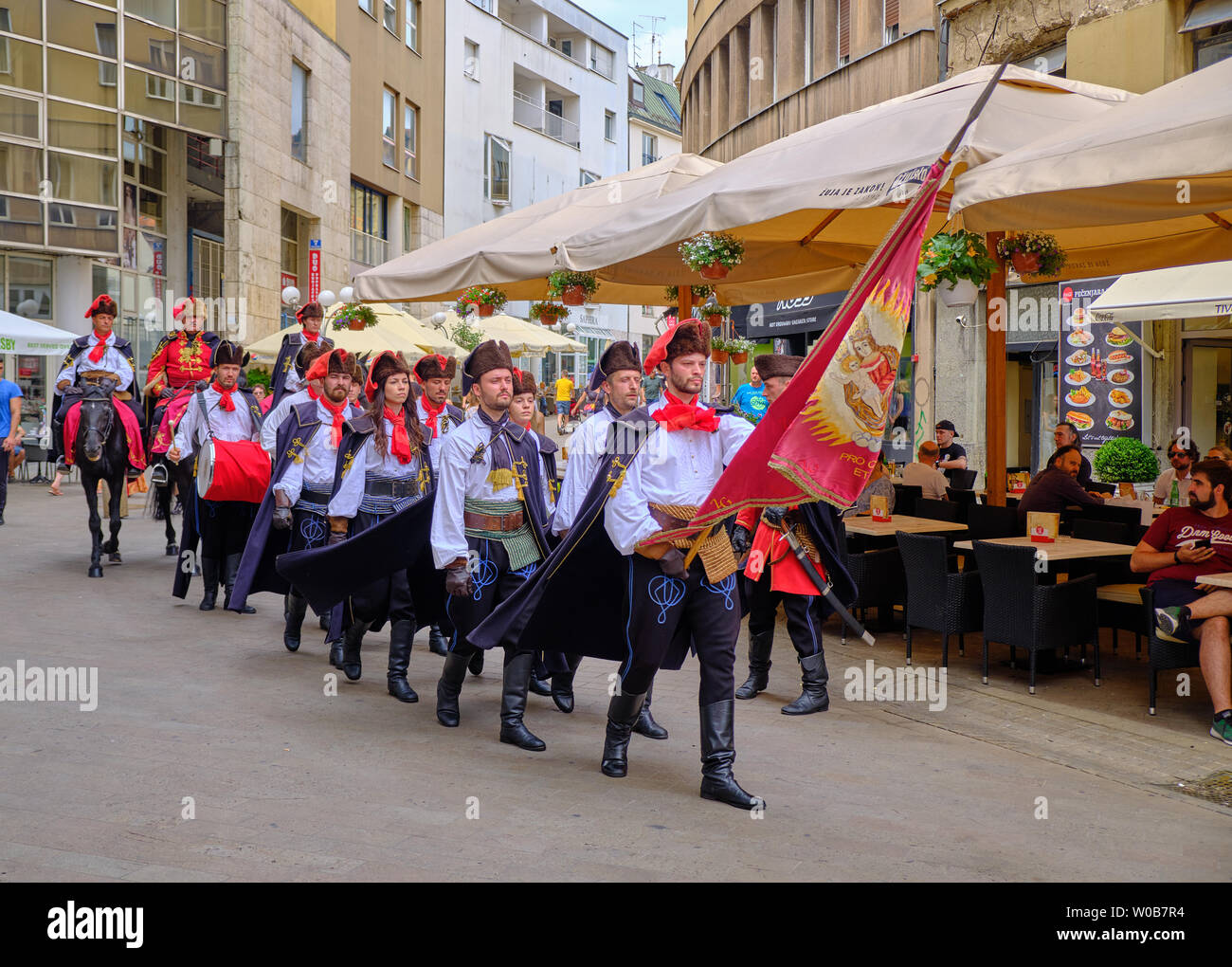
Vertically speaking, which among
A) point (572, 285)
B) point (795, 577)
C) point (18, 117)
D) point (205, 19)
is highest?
point (205, 19)

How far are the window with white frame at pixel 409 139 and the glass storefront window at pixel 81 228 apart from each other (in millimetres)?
14987

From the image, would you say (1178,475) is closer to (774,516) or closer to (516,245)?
(774,516)

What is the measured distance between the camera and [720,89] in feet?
94.9

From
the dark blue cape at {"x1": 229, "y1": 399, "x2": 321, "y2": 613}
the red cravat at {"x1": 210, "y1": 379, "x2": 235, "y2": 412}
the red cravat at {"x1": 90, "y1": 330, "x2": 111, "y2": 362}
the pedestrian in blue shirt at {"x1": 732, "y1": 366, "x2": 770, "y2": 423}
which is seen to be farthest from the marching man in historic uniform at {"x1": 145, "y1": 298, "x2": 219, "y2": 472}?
the pedestrian in blue shirt at {"x1": 732, "y1": 366, "x2": 770, "y2": 423}

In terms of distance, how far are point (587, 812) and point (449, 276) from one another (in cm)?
664

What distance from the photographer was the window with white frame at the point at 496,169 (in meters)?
43.2

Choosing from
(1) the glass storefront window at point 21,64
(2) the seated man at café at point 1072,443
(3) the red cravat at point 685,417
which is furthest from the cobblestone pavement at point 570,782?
(1) the glass storefront window at point 21,64

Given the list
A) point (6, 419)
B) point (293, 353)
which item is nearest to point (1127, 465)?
point (293, 353)

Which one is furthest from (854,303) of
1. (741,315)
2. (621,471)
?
(741,315)

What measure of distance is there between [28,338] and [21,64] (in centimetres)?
672

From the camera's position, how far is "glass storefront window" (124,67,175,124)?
23047mm

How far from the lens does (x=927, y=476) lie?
11328 mm

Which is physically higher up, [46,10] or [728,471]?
[46,10]
